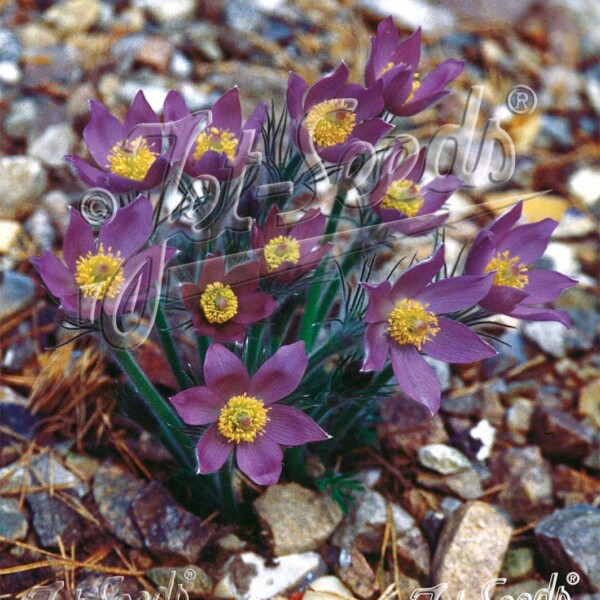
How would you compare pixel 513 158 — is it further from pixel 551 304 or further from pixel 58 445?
pixel 58 445

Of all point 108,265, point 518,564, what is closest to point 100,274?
point 108,265

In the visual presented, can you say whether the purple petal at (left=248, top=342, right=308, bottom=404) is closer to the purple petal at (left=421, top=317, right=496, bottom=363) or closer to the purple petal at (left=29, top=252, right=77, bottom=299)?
the purple petal at (left=421, top=317, right=496, bottom=363)

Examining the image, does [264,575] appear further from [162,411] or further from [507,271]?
[507,271]

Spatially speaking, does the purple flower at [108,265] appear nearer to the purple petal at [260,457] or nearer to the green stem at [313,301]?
the purple petal at [260,457]

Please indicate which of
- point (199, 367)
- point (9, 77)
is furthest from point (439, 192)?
point (9, 77)

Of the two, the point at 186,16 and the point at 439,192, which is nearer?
the point at 439,192

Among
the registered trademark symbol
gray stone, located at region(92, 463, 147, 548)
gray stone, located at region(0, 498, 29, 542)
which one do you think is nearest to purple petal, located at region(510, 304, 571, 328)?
gray stone, located at region(92, 463, 147, 548)
